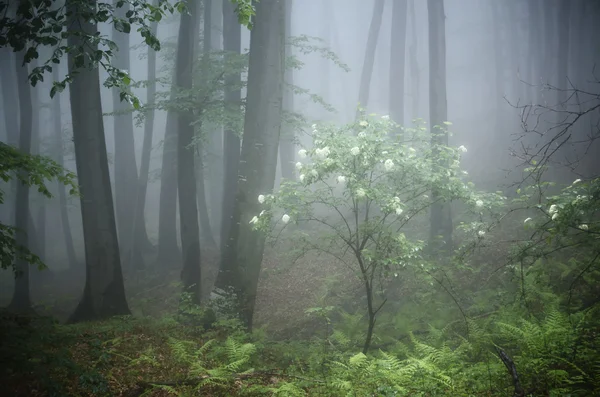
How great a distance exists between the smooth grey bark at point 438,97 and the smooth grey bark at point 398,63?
4100mm

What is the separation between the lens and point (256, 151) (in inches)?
307

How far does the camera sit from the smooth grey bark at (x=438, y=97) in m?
12.0

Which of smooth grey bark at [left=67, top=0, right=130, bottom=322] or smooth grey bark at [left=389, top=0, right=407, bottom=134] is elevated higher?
smooth grey bark at [left=389, top=0, right=407, bottom=134]

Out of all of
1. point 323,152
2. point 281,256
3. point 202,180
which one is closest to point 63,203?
point 202,180

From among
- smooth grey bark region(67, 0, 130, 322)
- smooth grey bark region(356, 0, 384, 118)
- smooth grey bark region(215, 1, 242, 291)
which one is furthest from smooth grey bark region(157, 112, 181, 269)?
smooth grey bark region(356, 0, 384, 118)

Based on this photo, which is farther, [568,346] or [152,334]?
[152,334]

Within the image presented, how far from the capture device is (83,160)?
8391 mm

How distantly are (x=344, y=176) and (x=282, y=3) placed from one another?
4.58m

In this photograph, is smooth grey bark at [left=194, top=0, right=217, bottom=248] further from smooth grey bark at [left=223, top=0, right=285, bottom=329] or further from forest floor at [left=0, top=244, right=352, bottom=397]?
smooth grey bark at [left=223, top=0, right=285, bottom=329]

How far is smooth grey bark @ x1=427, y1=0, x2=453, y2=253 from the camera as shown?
12.0m

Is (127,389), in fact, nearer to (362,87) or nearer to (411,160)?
(411,160)

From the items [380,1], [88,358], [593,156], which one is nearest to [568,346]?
[88,358]

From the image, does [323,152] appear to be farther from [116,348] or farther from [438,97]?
[438,97]

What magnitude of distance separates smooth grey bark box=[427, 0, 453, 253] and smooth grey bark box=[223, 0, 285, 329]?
20.5 feet
